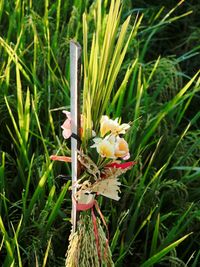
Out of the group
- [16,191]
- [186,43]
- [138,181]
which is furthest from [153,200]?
[186,43]

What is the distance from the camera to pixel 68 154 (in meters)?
1.42

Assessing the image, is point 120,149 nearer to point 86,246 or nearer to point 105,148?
point 105,148

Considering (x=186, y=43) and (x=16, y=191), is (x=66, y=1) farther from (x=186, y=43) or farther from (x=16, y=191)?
(x=16, y=191)

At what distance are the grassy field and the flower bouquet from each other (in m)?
0.04

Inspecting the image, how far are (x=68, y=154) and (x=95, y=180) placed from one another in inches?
18.6

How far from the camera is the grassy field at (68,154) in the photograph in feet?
4.21

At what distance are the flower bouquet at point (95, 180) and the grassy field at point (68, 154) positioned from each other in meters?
0.04

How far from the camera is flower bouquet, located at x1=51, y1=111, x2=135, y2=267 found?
93cm

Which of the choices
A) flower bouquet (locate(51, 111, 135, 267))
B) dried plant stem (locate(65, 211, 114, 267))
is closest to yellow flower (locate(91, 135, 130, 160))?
flower bouquet (locate(51, 111, 135, 267))

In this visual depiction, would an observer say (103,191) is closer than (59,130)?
Yes

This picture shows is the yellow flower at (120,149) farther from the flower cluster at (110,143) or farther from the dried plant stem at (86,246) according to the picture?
the dried plant stem at (86,246)

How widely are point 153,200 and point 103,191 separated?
0.49 m

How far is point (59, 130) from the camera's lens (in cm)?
154

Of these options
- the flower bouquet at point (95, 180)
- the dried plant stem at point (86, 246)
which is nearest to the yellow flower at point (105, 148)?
the flower bouquet at point (95, 180)
